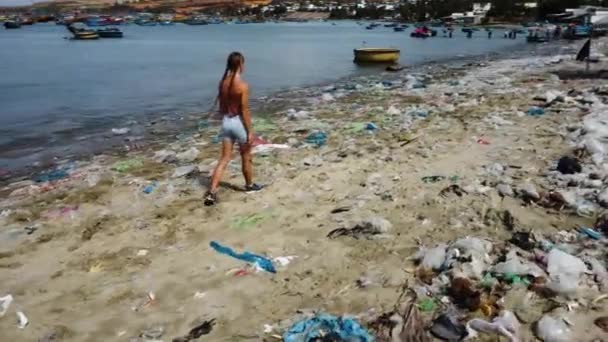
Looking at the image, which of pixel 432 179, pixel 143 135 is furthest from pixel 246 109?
pixel 143 135

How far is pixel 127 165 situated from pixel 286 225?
13.8 ft

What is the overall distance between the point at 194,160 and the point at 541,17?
328 ft

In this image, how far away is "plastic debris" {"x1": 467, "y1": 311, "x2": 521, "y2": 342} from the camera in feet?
10.2

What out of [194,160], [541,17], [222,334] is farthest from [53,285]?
[541,17]

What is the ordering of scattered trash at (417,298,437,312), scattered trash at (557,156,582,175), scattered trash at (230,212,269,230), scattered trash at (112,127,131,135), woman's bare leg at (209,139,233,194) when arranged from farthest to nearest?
scattered trash at (112,127,131,135) → scattered trash at (557,156,582,175) → woman's bare leg at (209,139,233,194) → scattered trash at (230,212,269,230) → scattered trash at (417,298,437,312)

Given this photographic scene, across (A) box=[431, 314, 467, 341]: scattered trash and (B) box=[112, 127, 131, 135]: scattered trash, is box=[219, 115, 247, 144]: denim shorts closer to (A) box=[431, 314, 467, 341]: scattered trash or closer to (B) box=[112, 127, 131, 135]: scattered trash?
(A) box=[431, 314, 467, 341]: scattered trash

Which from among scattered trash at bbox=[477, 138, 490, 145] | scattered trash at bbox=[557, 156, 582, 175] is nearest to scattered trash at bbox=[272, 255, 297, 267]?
scattered trash at bbox=[557, 156, 582, 175]

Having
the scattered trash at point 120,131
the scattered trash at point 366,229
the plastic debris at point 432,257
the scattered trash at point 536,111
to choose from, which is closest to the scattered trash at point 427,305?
the plastic debris at point 432,257

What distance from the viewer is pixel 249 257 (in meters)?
4.41

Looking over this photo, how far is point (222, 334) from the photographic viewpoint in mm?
3375

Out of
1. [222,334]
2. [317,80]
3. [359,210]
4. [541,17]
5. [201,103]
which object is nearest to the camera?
[222,334]

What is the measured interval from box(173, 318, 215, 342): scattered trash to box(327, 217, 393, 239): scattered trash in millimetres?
1651

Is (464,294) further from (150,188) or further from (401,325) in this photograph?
(150,188)

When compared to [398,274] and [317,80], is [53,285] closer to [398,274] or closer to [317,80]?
[398,274]
